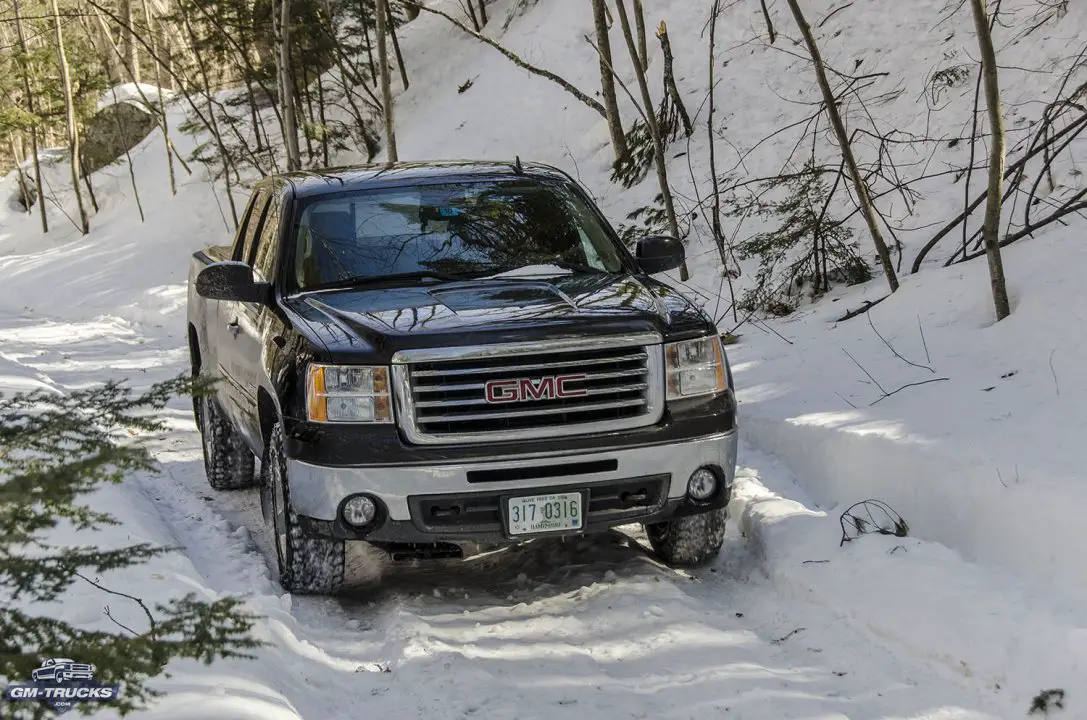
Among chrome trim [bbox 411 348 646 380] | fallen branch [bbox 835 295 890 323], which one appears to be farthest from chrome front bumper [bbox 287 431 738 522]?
fallen branch [bbox 835 295 890 323]

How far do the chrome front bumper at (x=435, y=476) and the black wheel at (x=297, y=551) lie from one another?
0.14 m

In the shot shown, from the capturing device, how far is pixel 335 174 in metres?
6.31

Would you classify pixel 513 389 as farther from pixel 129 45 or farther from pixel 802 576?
pixel 129 45

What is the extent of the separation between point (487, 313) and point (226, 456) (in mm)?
2918

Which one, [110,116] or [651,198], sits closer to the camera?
[651,198]

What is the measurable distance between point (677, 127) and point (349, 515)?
12.8 m

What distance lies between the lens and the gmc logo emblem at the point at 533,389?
4.57 m

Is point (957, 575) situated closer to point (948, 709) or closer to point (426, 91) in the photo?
point (948, 709)

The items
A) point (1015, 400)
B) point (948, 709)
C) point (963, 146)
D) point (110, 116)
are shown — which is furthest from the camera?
point (110, 116)

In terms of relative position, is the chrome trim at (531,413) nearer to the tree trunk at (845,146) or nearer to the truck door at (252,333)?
the truck door at (252,333)

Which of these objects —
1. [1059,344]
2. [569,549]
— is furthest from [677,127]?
[569,549]

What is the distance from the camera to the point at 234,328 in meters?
6.20

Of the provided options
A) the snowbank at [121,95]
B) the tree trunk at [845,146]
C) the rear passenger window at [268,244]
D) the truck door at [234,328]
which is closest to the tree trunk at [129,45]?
the snowbank at [121,95]

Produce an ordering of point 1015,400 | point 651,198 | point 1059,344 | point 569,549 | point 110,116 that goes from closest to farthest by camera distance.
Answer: point 569,549 < point 1015,400 < point 1059,344 < point 651,198 < point 110,116
